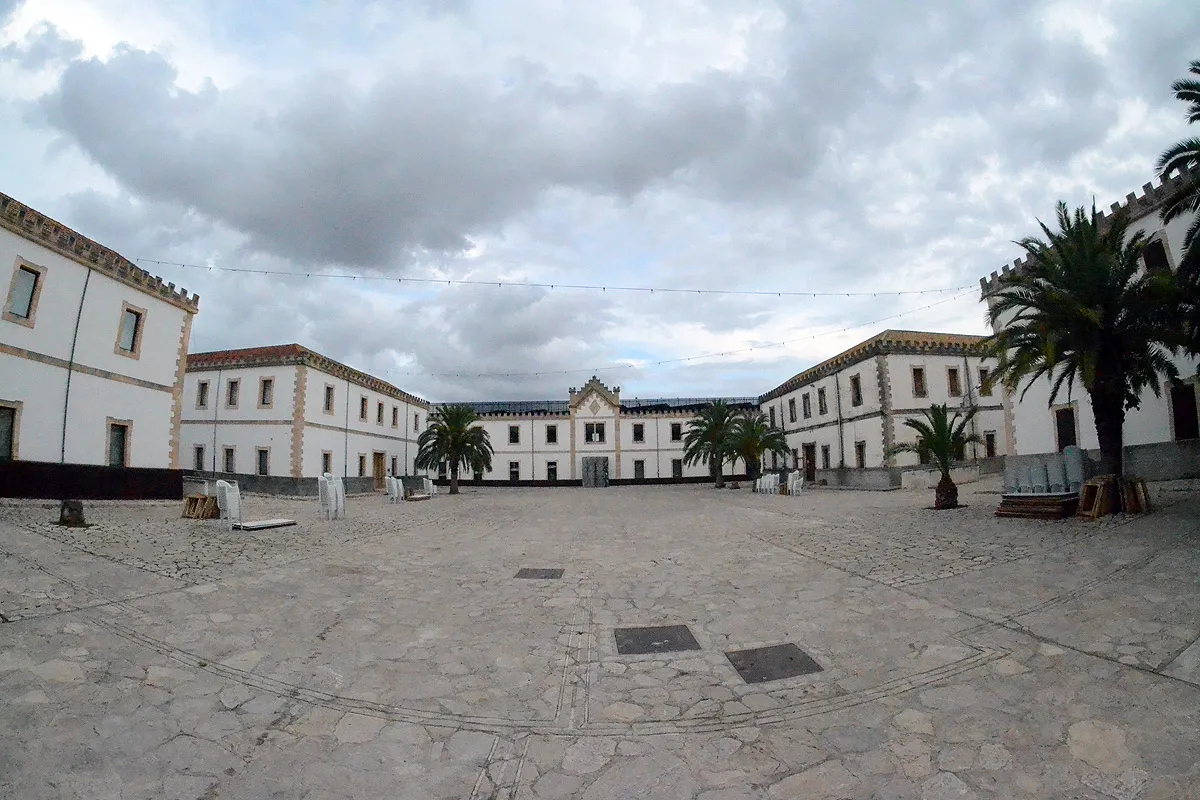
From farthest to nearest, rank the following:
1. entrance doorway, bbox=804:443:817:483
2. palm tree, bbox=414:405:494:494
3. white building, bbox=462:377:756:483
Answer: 1. white building, bbox=462:377:756:483
2. entrance doorway, bbox=804:443:817:483
3. palm tree, bbox=414:405:494:494

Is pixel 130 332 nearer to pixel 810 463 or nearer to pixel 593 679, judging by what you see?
pixel 593 679

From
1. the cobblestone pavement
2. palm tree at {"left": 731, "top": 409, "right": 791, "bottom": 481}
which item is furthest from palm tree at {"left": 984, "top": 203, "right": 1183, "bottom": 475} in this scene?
palm tree at {"left": 731, "top": 409, "right": 791, "bottom": 481}

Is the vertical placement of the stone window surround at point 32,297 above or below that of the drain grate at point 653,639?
above

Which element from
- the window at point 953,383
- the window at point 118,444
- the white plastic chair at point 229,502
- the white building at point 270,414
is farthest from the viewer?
the window at point 953,383

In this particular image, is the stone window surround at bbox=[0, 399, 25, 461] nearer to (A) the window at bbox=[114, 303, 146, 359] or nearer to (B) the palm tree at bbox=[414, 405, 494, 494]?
(A) the window at bbox=[114, 303, 146, 359]

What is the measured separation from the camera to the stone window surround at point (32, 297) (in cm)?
1383

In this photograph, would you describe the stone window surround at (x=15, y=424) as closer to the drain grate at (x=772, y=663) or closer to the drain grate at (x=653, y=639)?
the drain grate at (x=653, y=639)

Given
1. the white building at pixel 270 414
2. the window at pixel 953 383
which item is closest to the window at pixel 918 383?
the window at pixel 953 383

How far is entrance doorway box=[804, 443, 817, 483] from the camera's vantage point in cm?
3569

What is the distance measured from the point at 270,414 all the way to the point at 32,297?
1441cm

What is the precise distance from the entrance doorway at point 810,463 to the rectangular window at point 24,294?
120 ft

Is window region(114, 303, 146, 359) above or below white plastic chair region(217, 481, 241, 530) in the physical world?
above

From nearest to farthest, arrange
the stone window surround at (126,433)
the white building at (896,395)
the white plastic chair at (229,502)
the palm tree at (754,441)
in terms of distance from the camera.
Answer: the white plastic chair at (229,502), the stone window surround at (126,433), the white building at (896,395), the palm tree at (754,441)

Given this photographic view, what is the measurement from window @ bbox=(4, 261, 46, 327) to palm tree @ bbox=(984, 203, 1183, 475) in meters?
24.0
